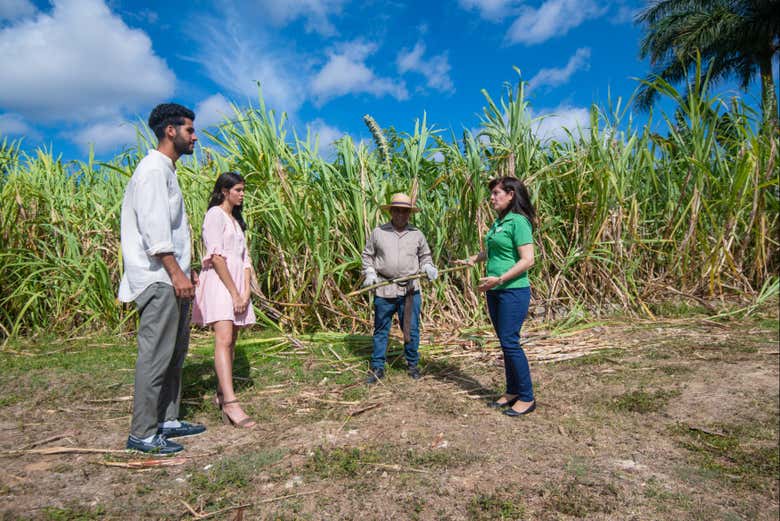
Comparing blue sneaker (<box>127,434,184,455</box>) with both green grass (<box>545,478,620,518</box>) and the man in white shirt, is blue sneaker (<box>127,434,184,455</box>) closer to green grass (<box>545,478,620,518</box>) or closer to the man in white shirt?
the man in white shirt

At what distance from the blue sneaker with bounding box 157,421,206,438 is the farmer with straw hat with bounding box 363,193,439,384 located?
1.23 m

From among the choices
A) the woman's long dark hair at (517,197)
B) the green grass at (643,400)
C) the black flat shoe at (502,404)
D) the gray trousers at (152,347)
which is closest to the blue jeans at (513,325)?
the black flat shoe at (502,404)

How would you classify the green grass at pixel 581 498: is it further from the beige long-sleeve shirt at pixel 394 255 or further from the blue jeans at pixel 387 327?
the beige long-sleeve shirt at pixel 394 255

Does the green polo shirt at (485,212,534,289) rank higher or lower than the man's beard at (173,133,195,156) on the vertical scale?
lower

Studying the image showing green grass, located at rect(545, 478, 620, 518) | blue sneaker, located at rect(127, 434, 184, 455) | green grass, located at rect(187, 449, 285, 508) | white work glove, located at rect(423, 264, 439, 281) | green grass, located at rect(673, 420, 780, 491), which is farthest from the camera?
white work glove, located at rect(423, 264, 439, 281)

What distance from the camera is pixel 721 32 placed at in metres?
19.8

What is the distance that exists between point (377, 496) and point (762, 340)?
388 centimetres

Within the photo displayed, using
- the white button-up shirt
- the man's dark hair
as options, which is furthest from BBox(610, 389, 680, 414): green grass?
the man's dark hair

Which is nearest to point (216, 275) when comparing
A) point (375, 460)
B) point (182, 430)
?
point (182, 430)

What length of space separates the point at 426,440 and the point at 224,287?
1466mm

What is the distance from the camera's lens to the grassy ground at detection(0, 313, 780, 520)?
2.03 meters

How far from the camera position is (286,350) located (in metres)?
4.39

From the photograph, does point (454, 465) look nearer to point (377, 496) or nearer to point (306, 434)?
point (377, 496)

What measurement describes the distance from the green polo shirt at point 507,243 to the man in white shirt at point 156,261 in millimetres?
1751
